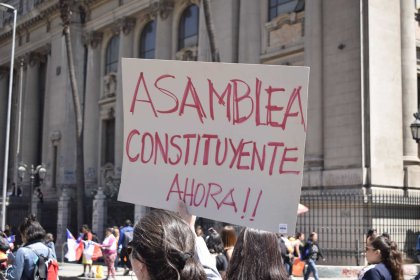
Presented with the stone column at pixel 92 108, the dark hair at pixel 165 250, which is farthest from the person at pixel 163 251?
the stone column at pixel 92 108

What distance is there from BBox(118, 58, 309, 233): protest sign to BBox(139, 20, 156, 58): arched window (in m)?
27.0

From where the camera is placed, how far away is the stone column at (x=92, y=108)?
110 feet

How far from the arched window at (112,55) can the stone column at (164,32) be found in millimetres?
4472

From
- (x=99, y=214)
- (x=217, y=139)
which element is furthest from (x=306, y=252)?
(x=99, y=214)

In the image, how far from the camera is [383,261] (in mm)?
4965

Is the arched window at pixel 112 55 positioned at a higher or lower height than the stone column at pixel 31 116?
higher

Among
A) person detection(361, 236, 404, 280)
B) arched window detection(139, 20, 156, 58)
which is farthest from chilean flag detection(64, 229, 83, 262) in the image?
person detection(361, 236, 404, 280)

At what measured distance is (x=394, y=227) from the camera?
18.6 m

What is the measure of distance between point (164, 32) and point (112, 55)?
17.9 feet

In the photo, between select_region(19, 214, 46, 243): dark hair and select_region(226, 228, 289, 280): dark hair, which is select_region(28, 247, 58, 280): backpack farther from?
select_region(226, 228, 289, 280): dark hair

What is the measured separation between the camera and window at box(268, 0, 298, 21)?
23.0 meters

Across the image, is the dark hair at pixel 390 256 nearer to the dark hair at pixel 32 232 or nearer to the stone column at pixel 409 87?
the dark hair at pixel 32 232

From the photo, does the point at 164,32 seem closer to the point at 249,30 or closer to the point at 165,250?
the point at 249,30

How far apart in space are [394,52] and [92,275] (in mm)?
12107
